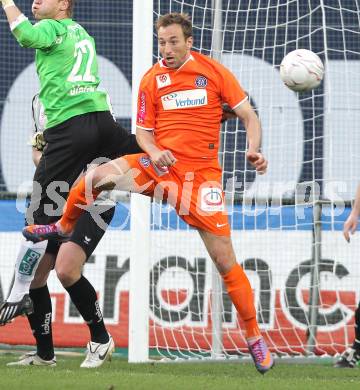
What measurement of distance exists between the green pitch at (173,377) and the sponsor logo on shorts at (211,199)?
3.44ft

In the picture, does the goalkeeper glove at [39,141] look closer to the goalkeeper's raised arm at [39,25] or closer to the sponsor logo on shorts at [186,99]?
the goalkeeper's raised arm at [39,25]

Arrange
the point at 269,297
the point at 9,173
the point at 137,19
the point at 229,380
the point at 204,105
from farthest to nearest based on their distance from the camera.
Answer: the point at 9,173 → the point at 269,297 → the point at 137,19 → the point at 204,105 → the point at 229,380

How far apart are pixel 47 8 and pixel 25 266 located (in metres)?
1.72

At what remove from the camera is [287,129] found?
10.5 m

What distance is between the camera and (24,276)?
671cm

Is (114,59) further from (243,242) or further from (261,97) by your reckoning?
(243,242)

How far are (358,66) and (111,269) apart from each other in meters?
3.61

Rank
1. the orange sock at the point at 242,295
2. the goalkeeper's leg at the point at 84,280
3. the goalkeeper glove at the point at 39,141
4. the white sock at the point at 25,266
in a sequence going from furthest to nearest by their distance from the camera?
the goalkeeper glove at the point at 39,141 < the goalkeeper's leg at the point at 84,280 < the white sock at the point at 25,266 < the orange sock at the point at 242,295

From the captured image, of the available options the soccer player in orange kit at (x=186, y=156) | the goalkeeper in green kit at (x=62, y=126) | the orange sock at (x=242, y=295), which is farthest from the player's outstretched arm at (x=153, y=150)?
the orange sock at (x=242, y=295)

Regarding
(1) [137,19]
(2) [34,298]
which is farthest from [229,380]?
(1) [137,19]

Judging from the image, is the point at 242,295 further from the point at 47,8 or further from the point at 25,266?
the point at 47,8

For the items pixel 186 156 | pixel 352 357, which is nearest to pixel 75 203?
pixel 186 156

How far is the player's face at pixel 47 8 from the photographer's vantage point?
6836 millimetres

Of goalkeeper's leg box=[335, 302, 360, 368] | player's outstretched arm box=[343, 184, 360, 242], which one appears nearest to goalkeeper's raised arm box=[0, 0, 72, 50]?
player's outstretched arm box=[343, 184, 360, 242]
